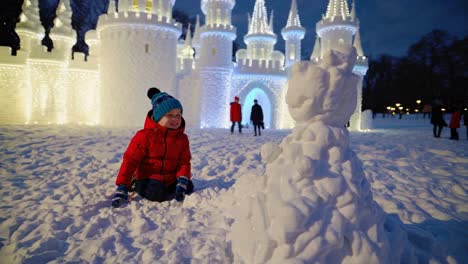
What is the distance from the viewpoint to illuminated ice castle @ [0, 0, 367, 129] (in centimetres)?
1598

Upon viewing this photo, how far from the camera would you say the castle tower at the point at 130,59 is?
1606 cm

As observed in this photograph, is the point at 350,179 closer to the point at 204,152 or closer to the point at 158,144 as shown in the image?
the point at 158,144

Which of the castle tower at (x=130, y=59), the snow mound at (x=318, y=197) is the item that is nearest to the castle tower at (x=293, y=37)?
the castle tower at (x=130, y=59)

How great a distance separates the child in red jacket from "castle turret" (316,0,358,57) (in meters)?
16.5

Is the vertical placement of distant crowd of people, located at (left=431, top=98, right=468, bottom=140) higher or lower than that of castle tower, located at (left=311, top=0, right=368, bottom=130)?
lower

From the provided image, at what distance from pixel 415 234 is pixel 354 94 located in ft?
5.25

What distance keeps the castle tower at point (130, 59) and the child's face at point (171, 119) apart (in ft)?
42.2

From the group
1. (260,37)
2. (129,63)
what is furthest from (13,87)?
(260,37)

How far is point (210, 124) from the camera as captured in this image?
1781 cm

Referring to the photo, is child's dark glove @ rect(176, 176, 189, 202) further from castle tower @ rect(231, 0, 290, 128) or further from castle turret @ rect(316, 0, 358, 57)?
castle turret @ rect(316, 0, 358, 57)

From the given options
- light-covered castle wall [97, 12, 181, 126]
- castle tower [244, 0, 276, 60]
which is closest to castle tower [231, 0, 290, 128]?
castle tower [244, 0, 276, 60]

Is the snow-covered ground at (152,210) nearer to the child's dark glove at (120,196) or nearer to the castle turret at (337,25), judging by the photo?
the child's dark glove at (120,196)

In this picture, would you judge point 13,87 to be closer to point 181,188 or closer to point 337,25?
point 181,188

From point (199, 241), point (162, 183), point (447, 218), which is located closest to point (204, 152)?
point (162, 183)
